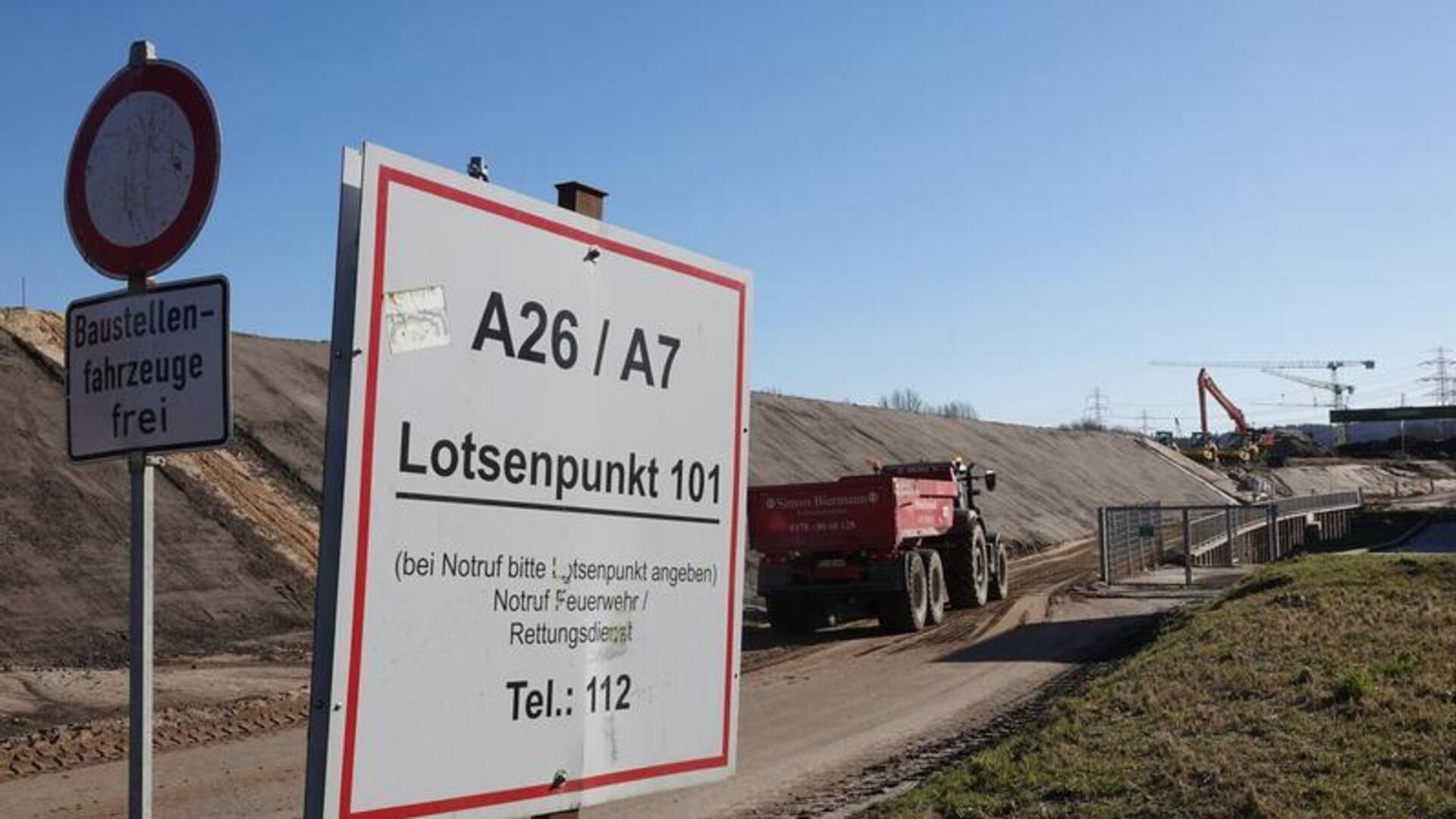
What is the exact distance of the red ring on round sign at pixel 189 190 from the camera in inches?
116

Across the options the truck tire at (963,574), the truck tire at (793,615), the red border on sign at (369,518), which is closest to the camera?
the red border on sign at (369,518)

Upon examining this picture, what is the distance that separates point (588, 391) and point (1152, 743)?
6.23 m

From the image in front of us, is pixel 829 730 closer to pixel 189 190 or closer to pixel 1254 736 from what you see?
pixel 1254 736

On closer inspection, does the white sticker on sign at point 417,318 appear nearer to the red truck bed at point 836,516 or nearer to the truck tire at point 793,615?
the red truck bed at point 836,516

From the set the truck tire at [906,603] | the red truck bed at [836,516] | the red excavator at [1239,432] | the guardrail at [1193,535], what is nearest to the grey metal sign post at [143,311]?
the red truck bed at [836,516]

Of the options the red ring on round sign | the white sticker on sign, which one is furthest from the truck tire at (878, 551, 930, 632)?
the white sticker on sign

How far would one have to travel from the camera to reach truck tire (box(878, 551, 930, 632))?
19.1 meters

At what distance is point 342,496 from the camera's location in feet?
8.21

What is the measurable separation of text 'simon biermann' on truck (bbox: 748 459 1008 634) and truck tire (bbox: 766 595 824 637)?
0.01m

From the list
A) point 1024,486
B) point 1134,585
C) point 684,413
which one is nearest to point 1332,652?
point 684,413

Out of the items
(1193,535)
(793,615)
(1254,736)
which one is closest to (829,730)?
(1254,736)

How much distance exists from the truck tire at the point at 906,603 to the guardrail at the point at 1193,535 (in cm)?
711

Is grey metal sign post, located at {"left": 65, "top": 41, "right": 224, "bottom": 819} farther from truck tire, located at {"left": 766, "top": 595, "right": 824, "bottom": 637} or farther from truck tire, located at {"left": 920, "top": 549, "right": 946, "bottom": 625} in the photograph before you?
truck tire, located at {"left": 920, "top": 549, "right": 946, "bottom": 625}

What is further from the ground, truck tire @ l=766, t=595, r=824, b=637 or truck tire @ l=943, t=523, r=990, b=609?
truck tire @ l=943, t=523, r=990, b=609
